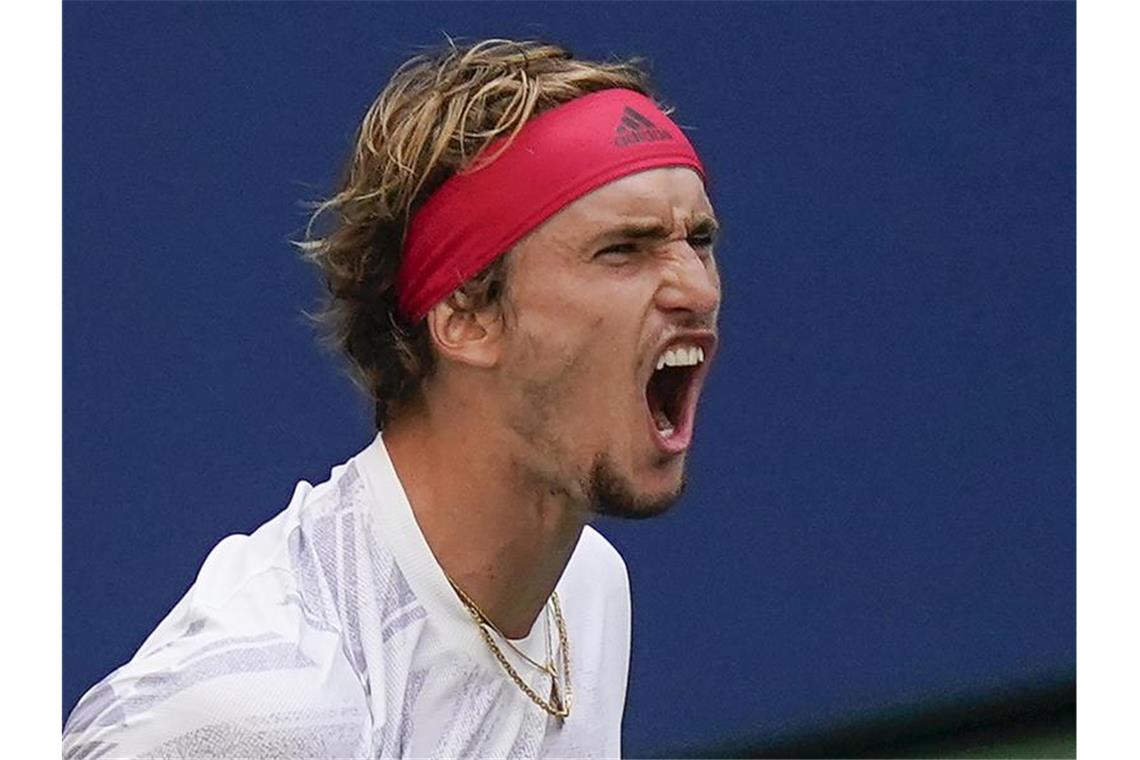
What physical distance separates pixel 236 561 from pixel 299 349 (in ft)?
4.21

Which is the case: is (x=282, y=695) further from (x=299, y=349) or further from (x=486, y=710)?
(x=299, y=349)

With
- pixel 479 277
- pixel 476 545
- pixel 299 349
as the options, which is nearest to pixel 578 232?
pixel 479 277

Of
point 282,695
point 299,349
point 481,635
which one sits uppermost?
point 299,349

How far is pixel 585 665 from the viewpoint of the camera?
10.0 ft

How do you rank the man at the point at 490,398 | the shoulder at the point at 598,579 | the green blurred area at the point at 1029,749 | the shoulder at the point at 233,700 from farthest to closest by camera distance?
the green blurred area at the point at 1029,749 < the shoulder at the point at 598,579 < the man at the point at 490,398 < the shoulder at the point at 233,700

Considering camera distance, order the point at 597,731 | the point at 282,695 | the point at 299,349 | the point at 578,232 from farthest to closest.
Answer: the point at 299,349 < the point at 597,731 < the point at 578,232 < the point at 282,695

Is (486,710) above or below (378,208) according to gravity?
below

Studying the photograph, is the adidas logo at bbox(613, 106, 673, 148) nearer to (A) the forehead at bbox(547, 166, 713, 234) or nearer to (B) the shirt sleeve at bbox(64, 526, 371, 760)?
(A) the forehead at bbox(547, 166, 713, 234)

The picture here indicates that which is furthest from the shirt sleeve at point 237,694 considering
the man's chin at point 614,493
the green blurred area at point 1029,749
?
the green blurred area at point 1029,749

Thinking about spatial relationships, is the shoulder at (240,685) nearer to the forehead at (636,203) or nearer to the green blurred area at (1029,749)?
the forehead at (636,203)

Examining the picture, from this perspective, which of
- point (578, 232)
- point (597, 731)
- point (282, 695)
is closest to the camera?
point (282, 695)

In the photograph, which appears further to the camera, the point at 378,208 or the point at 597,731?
the point at 597,731

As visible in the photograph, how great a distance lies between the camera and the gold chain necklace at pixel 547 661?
2.76m

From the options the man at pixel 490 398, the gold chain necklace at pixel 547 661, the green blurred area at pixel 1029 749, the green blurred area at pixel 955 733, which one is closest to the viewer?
the man at pixel 490 398
